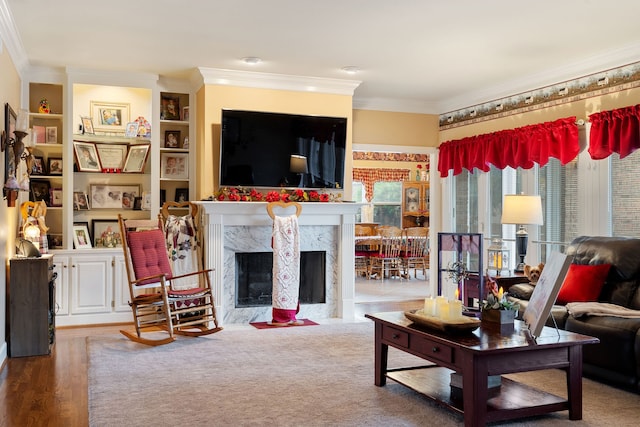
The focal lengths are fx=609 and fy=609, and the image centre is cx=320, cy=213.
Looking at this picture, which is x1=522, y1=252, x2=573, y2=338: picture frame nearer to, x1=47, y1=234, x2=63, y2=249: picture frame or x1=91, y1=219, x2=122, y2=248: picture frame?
x1=91, y1=219, x2=122, y2=248: picture frame

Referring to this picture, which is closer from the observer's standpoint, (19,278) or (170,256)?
(19,278)

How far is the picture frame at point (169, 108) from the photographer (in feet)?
22.1

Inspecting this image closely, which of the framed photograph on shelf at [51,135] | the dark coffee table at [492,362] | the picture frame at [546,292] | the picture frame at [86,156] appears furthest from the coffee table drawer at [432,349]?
the framed photograph on shelf at [51,135]

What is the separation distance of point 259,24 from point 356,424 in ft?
9.98

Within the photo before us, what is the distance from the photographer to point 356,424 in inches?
129

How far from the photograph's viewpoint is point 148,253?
5.57 m

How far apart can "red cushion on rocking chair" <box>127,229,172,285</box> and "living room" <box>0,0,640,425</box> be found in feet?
2.30

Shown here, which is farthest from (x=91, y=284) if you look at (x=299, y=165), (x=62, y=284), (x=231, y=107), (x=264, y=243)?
(x=299, y=165)

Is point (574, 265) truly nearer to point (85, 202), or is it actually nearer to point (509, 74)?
point (509, 74)

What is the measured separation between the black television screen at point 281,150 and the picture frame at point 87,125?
5.07 ft

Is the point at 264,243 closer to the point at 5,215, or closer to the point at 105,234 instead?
the point at 105,234

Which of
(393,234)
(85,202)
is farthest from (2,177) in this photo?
(393,234)

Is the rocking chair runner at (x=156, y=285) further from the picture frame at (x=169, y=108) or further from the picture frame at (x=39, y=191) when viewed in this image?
the picture frame at (x=169, y=108)

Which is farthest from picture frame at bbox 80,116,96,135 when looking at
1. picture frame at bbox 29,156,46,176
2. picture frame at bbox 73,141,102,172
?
picture frame at bbox 29,156,46,176
